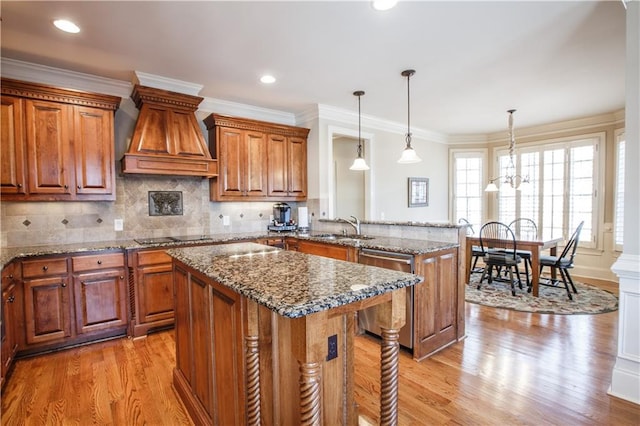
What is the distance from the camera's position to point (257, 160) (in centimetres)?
422

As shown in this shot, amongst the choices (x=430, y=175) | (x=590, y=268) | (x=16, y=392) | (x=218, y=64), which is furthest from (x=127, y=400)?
(x=590, y=268)

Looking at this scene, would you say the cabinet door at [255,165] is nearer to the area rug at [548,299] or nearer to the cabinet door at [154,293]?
the cabinet door at [154,293]

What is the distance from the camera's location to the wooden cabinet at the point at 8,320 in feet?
7.36

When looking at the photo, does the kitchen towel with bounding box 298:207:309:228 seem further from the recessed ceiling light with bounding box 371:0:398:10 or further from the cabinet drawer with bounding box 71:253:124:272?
the recessed ceiling light with bounding box 371:0:398:10

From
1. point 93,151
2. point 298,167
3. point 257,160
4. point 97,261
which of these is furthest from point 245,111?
point 97,261

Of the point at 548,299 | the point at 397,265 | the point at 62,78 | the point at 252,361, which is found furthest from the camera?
the point at 548,299

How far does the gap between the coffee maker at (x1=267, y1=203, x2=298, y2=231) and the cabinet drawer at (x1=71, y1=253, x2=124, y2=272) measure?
6.10 feet

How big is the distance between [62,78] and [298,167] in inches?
110

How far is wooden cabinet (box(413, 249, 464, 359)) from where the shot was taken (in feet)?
8.66

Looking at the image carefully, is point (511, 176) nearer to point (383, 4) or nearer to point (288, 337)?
point (383, 4)

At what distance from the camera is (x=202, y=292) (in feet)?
5.69

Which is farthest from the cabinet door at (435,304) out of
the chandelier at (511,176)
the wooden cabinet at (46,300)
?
the wooden cabinet at (46,300)

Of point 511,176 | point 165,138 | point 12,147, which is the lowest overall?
point 511,176

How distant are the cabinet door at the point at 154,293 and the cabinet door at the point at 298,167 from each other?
200cm
